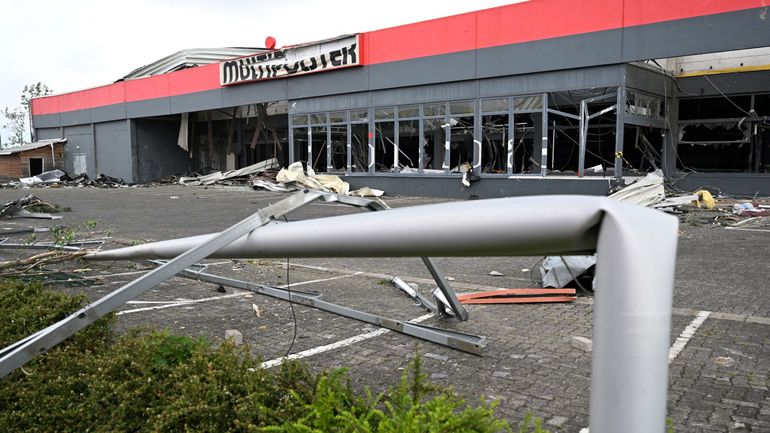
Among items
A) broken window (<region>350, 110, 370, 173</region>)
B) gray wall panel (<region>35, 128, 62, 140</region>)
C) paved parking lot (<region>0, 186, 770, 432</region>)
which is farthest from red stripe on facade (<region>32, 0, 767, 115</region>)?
gray wall panel (<region>35, 128, 62, 140</region>)

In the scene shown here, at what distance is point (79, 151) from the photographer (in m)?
37.6

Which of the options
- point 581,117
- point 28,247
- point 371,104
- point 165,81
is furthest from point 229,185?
point 28,247

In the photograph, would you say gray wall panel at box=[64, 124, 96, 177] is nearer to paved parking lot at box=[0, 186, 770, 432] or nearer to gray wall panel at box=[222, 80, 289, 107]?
gray wall panel at box=[222, 80, 289, 107]

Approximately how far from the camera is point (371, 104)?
75.0ft

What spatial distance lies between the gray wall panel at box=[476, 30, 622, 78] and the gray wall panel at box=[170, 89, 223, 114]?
1519 cm

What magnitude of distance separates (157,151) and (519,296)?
3361 centimetres

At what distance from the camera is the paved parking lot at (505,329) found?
3.39 meters

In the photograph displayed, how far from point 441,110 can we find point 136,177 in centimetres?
2161

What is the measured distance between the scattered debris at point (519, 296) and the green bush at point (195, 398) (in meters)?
2.50

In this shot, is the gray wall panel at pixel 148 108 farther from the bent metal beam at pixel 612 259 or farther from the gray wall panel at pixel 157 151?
the bent metal beam at pixel 612 259

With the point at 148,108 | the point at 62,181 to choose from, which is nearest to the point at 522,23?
the point at 148,108

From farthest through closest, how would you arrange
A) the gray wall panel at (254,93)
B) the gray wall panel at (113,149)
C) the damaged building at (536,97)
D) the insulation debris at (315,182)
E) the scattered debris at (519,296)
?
the gray wall panel at (113,149) < the gray wall panel at (254,93) < the insulation debris at (315,182) < the damaged building at (536,97) < the scattered debris at (519,296)

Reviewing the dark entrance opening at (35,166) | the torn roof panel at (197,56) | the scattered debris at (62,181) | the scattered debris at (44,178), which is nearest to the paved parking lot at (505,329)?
the torn roof panel at (197,56)

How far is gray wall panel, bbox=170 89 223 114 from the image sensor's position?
29.2m
